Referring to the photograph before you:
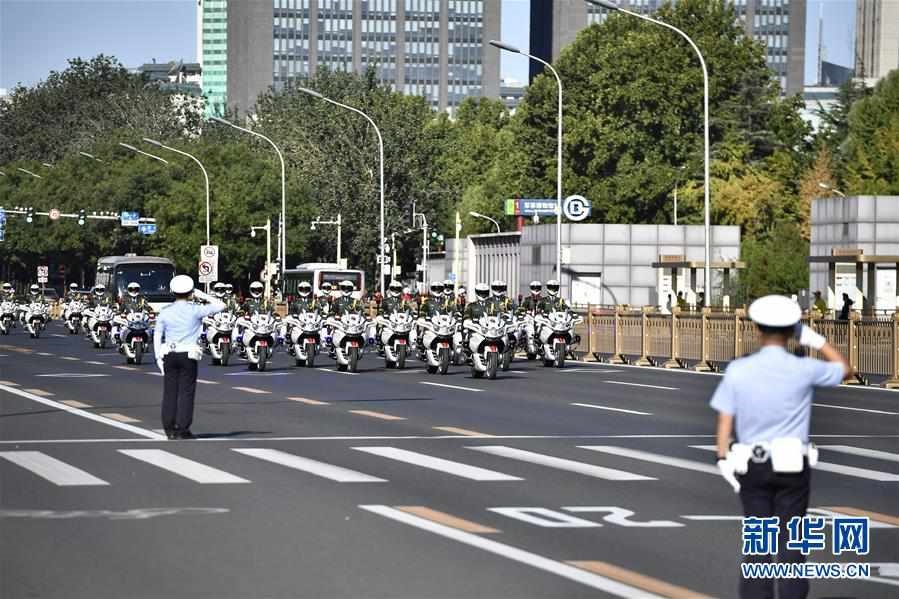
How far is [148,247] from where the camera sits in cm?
10606

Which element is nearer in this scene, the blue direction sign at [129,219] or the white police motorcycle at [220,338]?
the white police motorcycle at [220,338]

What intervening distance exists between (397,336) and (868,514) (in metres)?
24.0

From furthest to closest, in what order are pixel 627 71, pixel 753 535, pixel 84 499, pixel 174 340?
pixel 627 71, pixel 174 340, pixel 84 499, pixel 753 535

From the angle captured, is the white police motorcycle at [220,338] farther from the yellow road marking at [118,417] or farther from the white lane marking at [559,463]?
the white lane marking at [559,463]

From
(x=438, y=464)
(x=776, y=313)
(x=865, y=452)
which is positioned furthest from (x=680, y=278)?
(x=776, y=313)

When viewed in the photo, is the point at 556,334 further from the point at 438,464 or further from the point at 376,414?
the point at 438,464

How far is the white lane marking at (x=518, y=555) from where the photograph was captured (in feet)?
31.5

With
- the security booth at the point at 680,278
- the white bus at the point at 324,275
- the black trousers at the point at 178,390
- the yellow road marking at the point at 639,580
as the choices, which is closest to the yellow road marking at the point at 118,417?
the black trousers at the point at 178,390

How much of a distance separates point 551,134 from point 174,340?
240 feet

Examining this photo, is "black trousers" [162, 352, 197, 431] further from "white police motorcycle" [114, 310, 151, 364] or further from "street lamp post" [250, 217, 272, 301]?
"street lamp post" [250, 217, 272, 301]

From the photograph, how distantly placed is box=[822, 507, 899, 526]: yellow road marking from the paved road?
0.15 ft

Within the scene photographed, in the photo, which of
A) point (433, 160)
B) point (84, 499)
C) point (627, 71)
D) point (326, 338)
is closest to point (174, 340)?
point (84, 499)

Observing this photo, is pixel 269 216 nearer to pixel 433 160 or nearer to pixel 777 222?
pixel 433 160

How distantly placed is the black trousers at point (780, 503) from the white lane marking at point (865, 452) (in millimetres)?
9876
